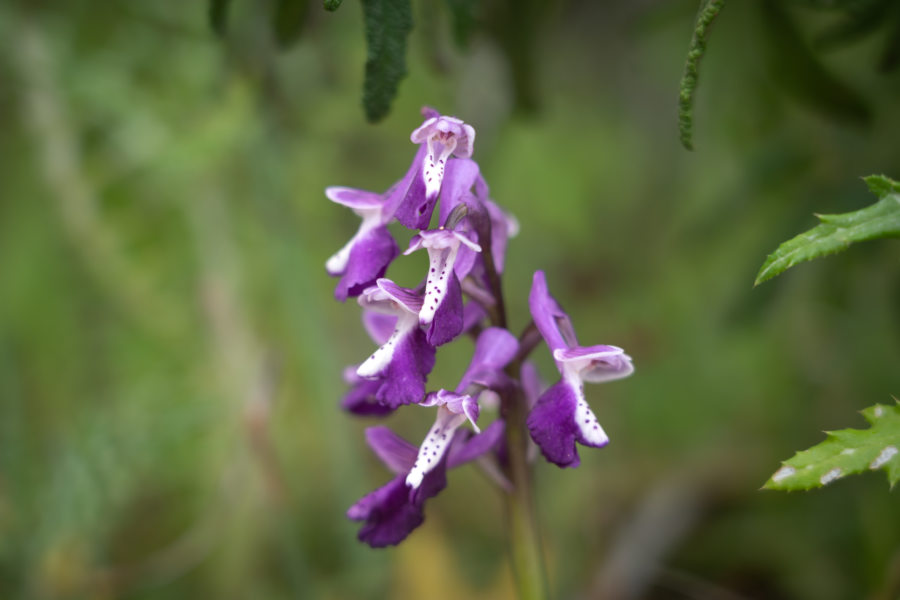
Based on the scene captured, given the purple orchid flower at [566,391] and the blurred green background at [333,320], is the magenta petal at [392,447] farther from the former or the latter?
the blurred green background at [333,320]

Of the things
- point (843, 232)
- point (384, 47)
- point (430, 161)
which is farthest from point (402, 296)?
point (843, 232)

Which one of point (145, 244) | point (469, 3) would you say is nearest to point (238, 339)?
point (145, 244)

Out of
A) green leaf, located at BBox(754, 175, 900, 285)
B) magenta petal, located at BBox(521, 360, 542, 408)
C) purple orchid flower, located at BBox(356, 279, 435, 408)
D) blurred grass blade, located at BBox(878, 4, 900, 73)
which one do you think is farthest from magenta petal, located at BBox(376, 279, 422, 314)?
blurred grass blade, located at BBox(878, 4, 900, 73)

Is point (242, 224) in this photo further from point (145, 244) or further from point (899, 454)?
point (899, 454)

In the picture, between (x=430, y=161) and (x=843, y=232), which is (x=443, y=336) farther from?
(x=843, y=232)

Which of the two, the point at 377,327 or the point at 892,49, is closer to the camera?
the point at 377,327
